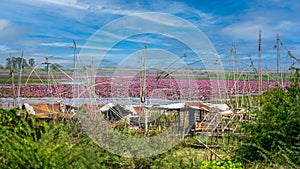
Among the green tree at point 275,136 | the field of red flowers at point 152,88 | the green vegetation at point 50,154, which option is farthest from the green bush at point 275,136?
the field of red flowers at point 152,88

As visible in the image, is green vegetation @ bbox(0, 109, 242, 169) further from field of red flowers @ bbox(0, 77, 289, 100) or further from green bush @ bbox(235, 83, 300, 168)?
field of red flowers @ bbox(0, 77, 289, 100)

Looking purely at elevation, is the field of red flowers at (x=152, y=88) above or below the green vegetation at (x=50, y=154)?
above

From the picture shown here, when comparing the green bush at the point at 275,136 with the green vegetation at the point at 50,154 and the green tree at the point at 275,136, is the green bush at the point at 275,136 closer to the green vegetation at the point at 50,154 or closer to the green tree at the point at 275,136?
the green tree at the point at 275,136

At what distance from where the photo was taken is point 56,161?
3627mm

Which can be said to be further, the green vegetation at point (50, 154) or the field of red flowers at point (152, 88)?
the field of red flowers at point (152, 88)

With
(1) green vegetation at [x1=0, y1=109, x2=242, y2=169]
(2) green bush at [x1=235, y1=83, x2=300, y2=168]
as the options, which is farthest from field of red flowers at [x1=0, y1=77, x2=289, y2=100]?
(1) green vegetation at [x1=0, y1=109, x2=242, y2=169]

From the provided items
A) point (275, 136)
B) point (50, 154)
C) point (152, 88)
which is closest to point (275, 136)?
point (275, 136)

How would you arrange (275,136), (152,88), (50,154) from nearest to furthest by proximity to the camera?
(50,154)
(275,136)
(152,88)

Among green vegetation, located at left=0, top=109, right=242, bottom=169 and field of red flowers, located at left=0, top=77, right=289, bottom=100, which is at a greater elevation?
field of red flowers, located at left=0, top=77, right=289, bottom=100

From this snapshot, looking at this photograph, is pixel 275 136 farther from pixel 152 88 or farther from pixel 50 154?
pixel 152 88

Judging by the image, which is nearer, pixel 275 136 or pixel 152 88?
pixel 275 136

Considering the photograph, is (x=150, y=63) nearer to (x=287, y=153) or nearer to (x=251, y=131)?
(x=251, y=131)

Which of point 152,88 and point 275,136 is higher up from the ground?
point 152,88

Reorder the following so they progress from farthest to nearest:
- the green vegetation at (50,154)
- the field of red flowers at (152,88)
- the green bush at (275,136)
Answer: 1. the field of red flowers at (152,88)
2. the green bush at (275,136)
3. the green vegetation at (50,154)
